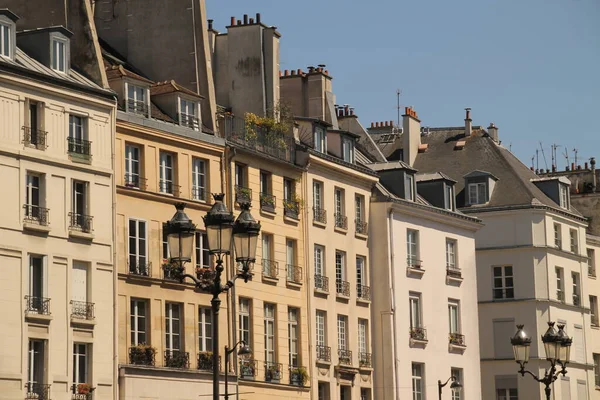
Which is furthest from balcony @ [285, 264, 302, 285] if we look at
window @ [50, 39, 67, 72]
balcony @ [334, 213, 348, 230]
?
window @ [50, 39, 67, 72]

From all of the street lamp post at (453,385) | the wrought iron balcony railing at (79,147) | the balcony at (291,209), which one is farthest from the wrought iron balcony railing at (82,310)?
the street lamp post at (453,385)

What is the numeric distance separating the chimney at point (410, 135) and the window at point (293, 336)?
19.7 m

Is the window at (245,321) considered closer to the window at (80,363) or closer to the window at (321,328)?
the window at (321,328)

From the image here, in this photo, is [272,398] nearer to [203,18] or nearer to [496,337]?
[203,18]

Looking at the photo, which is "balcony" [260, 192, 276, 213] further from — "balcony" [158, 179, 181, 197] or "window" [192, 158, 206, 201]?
"balcony" [158, 179, 181, 197]

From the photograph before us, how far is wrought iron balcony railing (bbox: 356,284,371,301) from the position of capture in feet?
203

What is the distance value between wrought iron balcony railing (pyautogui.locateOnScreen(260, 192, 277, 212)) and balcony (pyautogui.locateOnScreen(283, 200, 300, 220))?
0.79 metres

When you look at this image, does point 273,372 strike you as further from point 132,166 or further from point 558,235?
point 558,235

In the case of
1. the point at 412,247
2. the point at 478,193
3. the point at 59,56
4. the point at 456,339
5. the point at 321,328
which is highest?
the point at 478,193

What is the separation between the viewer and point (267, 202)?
186 ft

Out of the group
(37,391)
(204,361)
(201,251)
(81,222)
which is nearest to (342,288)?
(201,251)

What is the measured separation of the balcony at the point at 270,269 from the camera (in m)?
56.1

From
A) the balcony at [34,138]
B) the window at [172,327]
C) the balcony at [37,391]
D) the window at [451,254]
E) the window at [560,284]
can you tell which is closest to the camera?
the balcony at [37,391]

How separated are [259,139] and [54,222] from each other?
39.3ft
